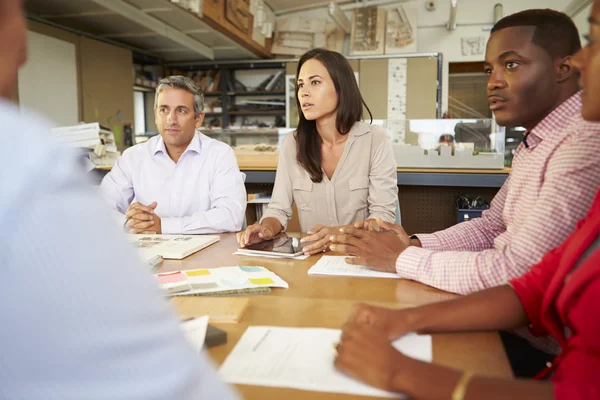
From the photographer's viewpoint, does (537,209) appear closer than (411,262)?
Yes

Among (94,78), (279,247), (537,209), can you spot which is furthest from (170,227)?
(94,78)

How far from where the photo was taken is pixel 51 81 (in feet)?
16.5

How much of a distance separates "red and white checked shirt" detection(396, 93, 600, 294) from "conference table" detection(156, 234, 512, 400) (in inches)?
2.2

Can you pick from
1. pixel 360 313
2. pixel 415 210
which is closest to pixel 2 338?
pixel 360 313

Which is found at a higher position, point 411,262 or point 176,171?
point 176,171

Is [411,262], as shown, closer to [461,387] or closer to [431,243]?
[431,243]

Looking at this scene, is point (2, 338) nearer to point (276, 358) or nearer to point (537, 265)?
point (276, 358)

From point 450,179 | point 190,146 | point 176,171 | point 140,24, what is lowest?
point 450,179

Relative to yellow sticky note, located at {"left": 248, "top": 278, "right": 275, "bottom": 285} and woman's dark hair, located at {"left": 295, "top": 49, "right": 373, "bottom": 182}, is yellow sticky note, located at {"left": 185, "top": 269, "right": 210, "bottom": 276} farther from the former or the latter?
woman's dark hair, located at {"left": 295, "top": 49, "right": 373, "bottom": 182}

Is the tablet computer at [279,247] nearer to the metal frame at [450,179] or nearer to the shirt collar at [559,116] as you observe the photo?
the shirt collar at [559,116]

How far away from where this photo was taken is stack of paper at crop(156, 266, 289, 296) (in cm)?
110

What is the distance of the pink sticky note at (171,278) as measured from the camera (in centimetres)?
114

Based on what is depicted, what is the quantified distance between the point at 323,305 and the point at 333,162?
1373 millimetres

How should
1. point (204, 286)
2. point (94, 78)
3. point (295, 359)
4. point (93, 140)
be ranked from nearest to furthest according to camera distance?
point (295, 359)
point (204, 286)
point (93, 140)
point (94, 78)
